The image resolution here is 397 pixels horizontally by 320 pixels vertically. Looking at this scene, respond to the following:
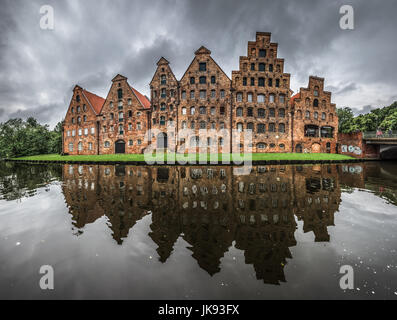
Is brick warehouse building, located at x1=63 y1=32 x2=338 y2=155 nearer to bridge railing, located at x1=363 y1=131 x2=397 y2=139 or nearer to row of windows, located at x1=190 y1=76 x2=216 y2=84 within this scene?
row of windows, located at x1=190 y1=76 x2=216 y2=84

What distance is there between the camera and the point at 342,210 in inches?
248

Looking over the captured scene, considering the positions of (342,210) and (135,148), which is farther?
(135,148)

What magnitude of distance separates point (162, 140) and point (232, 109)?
14.2 m

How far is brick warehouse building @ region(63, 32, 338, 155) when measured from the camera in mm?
31047

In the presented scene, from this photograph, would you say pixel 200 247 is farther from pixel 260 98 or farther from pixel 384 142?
pixel 384 142

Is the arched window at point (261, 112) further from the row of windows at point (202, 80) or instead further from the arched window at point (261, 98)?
the row of windows at point (202, 80)

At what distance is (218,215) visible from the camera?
564 centimetres

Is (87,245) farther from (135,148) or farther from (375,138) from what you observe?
(375,138)

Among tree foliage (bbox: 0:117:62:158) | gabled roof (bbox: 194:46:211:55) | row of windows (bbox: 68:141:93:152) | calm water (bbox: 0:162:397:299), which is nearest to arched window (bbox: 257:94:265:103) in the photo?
gabled roof (bbox: 194:46:211:55)

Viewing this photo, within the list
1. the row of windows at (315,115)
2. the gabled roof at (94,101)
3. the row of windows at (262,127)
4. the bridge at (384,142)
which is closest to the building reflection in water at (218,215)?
the row of windows at (262,127)

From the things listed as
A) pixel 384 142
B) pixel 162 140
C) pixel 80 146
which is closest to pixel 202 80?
pixel 162 140

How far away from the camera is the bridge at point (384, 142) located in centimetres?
2964
